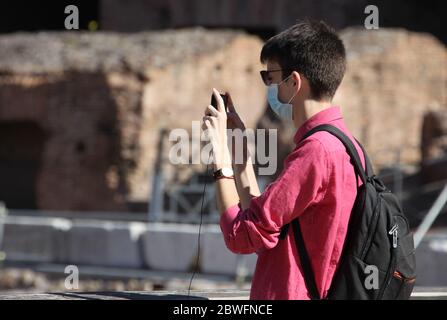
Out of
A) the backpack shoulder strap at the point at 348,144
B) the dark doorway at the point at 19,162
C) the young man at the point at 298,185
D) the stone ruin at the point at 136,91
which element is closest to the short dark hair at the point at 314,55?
the young man at the point at 298,185

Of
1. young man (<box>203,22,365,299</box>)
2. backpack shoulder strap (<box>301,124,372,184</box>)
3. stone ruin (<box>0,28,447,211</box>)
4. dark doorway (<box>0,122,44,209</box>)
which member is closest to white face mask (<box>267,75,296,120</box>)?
young man (<box>203,22,365,299</box>)

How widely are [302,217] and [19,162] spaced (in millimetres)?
20065

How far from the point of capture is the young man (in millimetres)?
2623

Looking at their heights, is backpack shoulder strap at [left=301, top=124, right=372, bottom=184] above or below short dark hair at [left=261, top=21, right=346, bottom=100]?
below

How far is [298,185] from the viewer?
2619 mm

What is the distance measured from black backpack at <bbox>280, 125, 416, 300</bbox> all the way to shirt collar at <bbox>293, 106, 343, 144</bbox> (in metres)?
0.21

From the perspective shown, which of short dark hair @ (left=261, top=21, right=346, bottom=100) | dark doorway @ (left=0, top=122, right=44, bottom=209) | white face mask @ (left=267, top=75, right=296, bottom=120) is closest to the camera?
short dark hair @ (left=261, top=21, right=346, bottom=100)

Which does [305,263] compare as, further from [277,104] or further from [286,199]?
[277,104]

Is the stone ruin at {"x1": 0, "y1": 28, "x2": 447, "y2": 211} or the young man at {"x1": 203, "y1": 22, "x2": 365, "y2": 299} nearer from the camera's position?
the young man at {"x1": 203, "y1": 22, "x2": 365, "y2": 299}

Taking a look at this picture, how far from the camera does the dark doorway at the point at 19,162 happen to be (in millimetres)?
21922

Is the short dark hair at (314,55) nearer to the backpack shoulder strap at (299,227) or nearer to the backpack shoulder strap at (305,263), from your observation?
the backpack shoulder strap at (299,227)

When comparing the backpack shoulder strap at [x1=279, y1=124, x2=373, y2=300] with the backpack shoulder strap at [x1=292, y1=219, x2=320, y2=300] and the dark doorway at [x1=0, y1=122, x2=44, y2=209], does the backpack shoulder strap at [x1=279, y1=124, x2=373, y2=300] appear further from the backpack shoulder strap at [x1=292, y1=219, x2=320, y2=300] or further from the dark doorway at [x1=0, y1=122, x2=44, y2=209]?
the dark doorway at [x1=0, y1=122, x2=44, y2=209]

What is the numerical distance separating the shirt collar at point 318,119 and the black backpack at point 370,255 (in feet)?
0.67
